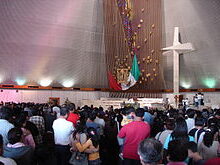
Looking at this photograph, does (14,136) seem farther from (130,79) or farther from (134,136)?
(130,79)

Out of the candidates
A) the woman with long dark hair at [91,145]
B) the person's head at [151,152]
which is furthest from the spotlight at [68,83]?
the person's head at [151,152]

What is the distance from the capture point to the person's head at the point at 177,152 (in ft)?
7.75

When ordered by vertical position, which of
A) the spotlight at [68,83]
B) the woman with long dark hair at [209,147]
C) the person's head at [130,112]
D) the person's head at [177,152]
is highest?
the spotlight at [68,83]

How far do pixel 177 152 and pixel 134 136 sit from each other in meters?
1.62

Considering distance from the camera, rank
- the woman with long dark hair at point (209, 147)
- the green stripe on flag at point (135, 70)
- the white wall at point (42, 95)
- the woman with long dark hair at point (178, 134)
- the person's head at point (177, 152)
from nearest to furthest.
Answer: the person's head at point (177, 152) → the woman with long dark hair at point (178, 134) → the woman with long dark hair at point (209, 147) → the white wall at point (42, 95) → the green stripe on flag at point (135, 70)

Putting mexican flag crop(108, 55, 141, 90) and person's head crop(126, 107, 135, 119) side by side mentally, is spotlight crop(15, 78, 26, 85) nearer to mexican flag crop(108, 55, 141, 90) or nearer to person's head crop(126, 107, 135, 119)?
mexican flag crop(108, 55, 141, 90)

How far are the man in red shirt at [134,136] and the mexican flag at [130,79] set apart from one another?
48.2 feet

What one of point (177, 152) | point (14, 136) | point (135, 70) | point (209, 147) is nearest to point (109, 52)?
point (135, 70)

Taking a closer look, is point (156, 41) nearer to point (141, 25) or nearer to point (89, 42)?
point (141, 25)

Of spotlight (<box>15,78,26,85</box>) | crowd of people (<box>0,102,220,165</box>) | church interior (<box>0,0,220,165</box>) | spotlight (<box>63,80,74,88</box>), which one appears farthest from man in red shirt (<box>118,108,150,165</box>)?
spotlight (<box>63,80,74,88</box>)

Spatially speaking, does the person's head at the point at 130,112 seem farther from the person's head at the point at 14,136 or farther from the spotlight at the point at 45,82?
the spotlight at the point at 45,82

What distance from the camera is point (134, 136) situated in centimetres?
396

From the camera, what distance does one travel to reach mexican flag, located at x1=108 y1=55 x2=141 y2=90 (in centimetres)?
1878

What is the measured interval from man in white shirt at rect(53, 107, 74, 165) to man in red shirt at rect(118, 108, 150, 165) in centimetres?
97
